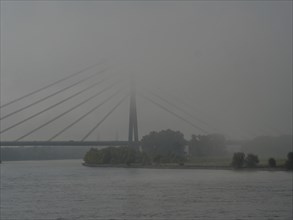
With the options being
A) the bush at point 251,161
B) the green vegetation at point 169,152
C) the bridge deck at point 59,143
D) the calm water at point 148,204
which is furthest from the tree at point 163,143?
the calm water at point 148,204

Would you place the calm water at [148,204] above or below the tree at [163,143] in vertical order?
below

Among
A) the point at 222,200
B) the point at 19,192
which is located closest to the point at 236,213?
the point at 222,200

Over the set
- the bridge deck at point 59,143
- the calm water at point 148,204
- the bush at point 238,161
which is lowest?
the calm water at point 148,204

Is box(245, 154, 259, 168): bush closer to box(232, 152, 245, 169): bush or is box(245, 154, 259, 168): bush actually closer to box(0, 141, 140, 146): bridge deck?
box(232, 152, 245, 169): bush

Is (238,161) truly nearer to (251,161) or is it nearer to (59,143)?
(251,161)

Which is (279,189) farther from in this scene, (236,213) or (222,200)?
(236,213)

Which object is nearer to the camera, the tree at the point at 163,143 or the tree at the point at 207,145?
the tree at the point at 207,145

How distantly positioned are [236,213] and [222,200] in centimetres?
239

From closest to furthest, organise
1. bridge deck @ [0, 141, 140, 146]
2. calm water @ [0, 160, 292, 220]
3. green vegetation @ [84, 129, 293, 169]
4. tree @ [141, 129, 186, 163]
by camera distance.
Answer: calm water @ [0, 160, 292, 220]
bridge deck @ [0, 141, 140, 146]
green vegetation @ [84, 129, 293, 169]
tree @ [141, 129, 186, 163]

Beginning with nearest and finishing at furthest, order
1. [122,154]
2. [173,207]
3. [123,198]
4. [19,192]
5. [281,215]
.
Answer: [281,215] → [173,207] → [123,198] → [19,192] → [122,154]

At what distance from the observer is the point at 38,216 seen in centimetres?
1161

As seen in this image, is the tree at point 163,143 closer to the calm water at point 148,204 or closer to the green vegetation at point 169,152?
the green vegetation at point 169,152

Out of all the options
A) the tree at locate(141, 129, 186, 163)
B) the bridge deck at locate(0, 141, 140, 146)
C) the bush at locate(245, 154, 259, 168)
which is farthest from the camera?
the tree at locate(141, 129, 186, 163)

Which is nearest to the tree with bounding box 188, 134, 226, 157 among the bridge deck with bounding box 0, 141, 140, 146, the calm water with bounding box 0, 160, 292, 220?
the bridge deck with bounding box 0, 141, 140, 146
